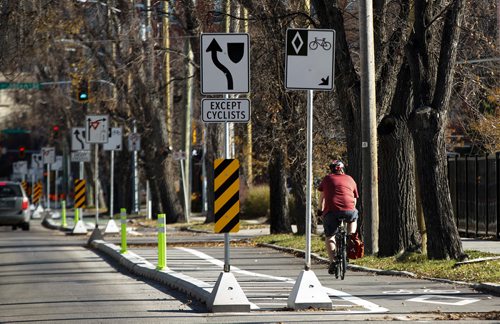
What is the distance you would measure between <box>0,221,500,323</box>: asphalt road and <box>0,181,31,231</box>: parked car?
709 inches

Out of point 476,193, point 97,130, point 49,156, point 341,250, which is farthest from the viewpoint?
point 49,156

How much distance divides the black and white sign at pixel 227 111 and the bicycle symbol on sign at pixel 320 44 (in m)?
1.10

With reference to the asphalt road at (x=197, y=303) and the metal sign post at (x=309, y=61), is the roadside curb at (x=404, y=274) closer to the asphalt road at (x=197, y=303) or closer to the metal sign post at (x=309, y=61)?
the asphalt road at (x=197, y=303)

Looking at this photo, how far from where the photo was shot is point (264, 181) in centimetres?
6256

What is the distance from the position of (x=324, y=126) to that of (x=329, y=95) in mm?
760

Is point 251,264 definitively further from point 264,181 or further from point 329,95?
point 264,181

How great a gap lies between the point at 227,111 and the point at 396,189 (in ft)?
26.7

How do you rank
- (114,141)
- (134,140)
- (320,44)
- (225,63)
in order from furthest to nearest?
(134,140) < (114,141) < (225,63) < (320,44)

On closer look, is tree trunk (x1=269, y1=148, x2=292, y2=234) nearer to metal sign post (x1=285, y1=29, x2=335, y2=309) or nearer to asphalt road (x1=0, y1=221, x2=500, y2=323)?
asphalt road (x1=0, y1=221, x2=500, y2=323)

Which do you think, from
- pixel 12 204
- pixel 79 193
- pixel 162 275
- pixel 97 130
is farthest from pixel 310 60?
pixel 12 204

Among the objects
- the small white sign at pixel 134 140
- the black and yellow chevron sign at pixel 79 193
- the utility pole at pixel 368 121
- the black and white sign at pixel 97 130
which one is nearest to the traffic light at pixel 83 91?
the small white sign at pixel 134 140

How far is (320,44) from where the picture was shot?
15.2m

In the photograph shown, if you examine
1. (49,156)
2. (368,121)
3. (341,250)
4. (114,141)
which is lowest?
(341,250)

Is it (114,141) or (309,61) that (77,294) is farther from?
(114,141)
